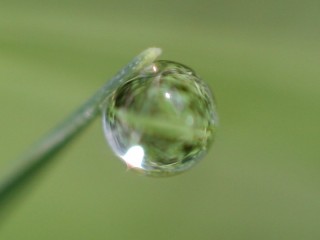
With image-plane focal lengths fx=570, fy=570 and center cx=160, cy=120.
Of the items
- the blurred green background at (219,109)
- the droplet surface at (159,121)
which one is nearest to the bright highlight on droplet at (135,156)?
the droplet surface at (159,121)

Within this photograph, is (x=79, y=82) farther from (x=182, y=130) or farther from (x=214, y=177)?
(x=182, y=130)

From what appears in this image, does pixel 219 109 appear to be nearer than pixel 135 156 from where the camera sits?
No

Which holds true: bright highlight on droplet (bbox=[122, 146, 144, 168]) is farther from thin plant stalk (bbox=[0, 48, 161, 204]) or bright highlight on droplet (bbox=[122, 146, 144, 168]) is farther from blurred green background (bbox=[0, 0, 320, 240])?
blurred green background (bbox=[0, 0, 320, 240])

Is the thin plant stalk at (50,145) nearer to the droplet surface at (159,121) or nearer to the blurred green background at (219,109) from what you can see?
the droplet surface at (159,121)

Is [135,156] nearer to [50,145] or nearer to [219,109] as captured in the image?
[50,145]

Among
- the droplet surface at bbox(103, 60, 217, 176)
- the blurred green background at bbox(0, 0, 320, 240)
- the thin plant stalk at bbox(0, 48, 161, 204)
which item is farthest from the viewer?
the blurred green background at bbox(0, 0, 320, 240)

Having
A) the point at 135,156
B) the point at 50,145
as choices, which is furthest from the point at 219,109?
the point at 50,145

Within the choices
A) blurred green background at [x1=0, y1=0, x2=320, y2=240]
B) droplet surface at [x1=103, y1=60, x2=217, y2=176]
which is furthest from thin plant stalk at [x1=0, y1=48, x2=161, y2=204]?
blurred green background at [x1=0, y1=0, x2=320, y2=240]

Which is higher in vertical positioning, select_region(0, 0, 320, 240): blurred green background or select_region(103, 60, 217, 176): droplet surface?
select_region(0, 0, 320, 240): blurred green background
